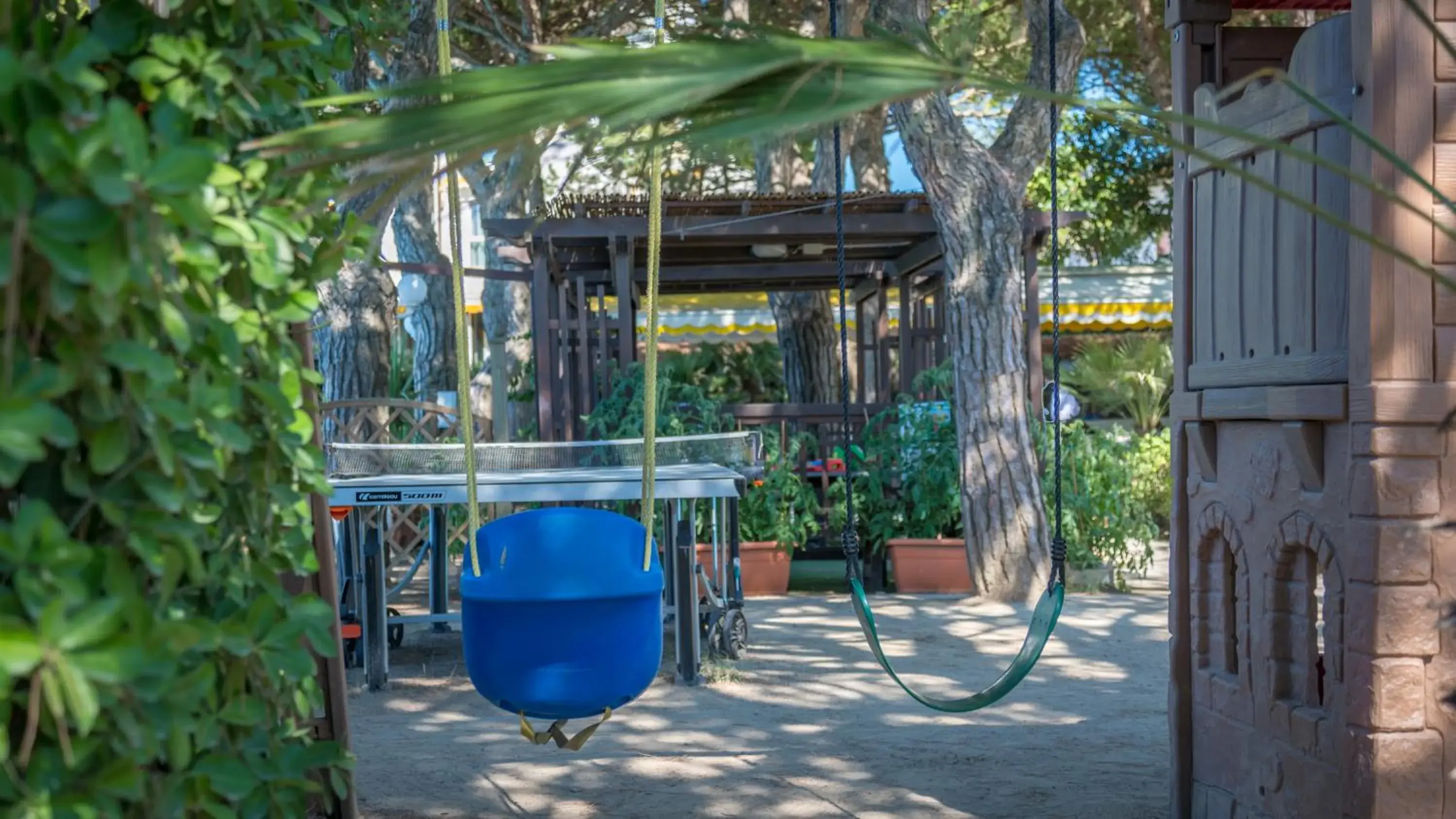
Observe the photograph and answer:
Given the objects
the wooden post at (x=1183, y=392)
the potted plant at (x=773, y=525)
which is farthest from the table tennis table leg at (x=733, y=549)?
the wooden post at (x=1183, y=392)

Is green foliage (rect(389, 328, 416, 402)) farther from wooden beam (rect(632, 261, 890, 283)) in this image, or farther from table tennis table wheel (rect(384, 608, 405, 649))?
table tennis table wheel (rect(384, 608, 405, 649))

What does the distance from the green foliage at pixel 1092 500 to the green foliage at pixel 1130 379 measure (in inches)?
150

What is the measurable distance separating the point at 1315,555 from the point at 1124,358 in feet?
39.3

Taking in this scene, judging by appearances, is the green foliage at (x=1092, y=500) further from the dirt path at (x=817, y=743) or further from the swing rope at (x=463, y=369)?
the swing rope at (x=463, y=369)

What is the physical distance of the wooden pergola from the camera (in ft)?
34.6

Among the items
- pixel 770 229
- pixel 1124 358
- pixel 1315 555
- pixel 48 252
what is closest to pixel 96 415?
pixel 48 252

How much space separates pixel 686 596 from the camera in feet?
23.5

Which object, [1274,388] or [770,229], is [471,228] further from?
[1274,388]

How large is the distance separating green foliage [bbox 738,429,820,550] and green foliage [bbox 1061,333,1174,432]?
5.15 meters

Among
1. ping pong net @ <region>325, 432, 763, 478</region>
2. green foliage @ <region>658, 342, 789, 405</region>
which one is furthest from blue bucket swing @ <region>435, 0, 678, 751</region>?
green foliage @ <region>658, 342, 789, 405</region>

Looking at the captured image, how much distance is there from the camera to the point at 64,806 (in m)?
1.63

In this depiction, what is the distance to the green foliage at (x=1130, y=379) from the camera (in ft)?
48.5

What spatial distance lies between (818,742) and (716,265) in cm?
734

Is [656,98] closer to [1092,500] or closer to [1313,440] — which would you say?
[1313,440]
